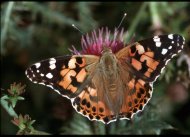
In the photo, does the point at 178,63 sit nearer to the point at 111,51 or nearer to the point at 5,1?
the point at 111,51

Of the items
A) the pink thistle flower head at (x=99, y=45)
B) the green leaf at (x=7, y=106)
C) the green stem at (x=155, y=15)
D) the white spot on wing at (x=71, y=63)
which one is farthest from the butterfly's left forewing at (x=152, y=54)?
the green stem at (x=155, y=15)

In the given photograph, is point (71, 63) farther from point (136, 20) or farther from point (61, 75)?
point (136, 20)

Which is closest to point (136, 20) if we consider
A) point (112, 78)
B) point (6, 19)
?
point (6, 19)

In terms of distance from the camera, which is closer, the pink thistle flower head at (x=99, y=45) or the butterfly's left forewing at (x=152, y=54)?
the butterfly's left forewing at (x=152, y=54)

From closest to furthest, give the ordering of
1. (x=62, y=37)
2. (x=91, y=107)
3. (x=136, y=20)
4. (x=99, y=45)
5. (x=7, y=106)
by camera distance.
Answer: (x=91, y=107), (x=7, y=106), (x=99, y=45), (x=136, y=20), (x=62, y=37)

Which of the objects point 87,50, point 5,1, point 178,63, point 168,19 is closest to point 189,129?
point 178,63

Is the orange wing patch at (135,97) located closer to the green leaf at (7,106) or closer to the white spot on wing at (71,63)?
the white spot on wing at (71,63)

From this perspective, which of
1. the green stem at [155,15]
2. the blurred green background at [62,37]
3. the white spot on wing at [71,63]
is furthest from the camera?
the green stem at [155,15]
